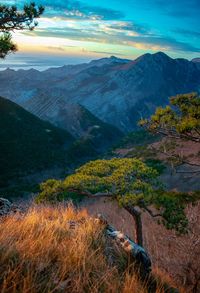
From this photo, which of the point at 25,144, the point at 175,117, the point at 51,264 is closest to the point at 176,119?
the point at 175,117

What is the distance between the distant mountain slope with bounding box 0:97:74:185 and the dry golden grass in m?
65.7

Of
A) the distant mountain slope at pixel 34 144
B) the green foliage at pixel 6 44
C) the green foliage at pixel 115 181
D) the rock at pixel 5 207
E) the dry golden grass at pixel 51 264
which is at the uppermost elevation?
the green foliage at pixel 6 44

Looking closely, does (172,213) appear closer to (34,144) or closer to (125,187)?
(125,187)

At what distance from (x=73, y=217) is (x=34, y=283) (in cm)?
367

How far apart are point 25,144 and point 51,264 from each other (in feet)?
309

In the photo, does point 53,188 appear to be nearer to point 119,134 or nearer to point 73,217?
point 73,217

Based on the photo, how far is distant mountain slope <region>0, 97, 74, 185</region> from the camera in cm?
8352

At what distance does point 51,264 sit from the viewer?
16.2ft

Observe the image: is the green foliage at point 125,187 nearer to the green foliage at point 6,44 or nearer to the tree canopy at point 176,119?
the tree canopy at point 176,119

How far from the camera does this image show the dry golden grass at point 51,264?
4.32 m

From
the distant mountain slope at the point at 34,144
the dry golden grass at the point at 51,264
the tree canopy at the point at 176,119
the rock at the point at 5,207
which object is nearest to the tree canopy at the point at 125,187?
the tree canopy at the point at 176,119

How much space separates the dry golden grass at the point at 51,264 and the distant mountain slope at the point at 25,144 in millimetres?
65678

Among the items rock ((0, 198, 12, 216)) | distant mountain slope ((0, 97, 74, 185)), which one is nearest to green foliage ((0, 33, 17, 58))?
rock ((0, 198, 12, 216))

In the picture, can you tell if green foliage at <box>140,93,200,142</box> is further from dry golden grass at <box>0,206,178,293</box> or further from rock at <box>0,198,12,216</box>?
dry golden grass at <box>0,206,178,293</box>
